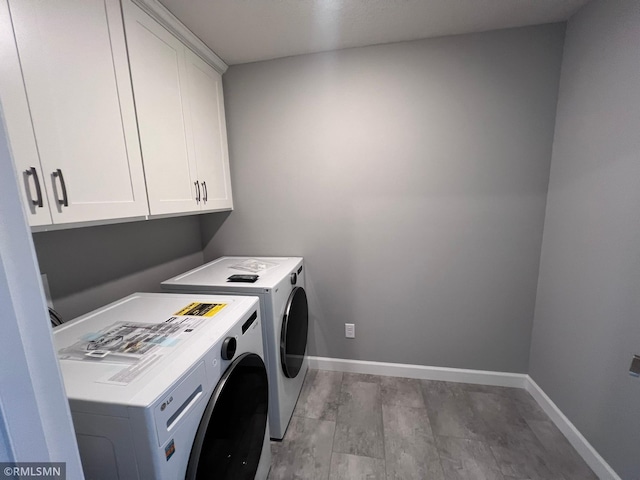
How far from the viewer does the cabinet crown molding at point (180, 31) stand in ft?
3.94

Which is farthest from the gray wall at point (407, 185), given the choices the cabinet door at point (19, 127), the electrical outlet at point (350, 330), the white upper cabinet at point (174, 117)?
the cabinet door at point (19, 127)

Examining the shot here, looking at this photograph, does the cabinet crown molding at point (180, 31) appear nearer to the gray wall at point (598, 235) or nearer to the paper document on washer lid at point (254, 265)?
the paper document on washer lid at point (254, 265)

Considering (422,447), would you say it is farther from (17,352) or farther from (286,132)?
(286,132)

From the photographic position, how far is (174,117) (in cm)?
139

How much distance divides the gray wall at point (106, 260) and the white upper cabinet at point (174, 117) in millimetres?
365

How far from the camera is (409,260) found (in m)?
1.90

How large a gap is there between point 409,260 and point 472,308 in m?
0.57

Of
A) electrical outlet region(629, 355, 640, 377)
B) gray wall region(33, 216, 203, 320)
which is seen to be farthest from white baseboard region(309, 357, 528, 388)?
gray wall region(33, 216, 203, 320)

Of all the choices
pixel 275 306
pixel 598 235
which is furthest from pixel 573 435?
pixel 275 306

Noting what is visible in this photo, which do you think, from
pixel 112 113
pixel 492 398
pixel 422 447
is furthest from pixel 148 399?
pixel 492 398

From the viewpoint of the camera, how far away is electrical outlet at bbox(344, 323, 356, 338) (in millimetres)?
2057

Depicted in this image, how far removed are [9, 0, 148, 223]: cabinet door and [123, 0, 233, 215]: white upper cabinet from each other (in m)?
0.07

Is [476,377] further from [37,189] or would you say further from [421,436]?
[37,189]

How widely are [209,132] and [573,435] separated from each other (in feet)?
9.41
